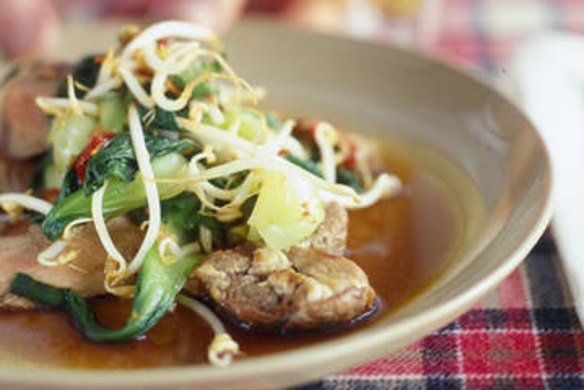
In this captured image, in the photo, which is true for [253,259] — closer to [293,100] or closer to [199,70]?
[199,70]

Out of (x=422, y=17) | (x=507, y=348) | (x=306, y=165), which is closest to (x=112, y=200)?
(x=306, y=165)

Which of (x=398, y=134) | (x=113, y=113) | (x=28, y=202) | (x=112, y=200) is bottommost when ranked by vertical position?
(x=398, y=134)

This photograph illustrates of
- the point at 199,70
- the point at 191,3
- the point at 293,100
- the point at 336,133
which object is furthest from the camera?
the point at 191,3

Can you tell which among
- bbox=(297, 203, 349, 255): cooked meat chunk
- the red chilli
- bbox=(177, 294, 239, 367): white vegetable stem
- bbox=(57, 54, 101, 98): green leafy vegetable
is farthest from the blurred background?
bbox=(177, 294, 239, 367): white vegetable stem

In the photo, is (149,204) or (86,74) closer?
(149,204)

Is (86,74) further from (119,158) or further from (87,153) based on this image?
(119,158)

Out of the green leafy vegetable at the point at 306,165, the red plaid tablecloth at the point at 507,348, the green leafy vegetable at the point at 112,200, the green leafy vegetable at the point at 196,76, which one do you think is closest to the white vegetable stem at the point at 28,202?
the green leafy vegetable at the point at 112,200

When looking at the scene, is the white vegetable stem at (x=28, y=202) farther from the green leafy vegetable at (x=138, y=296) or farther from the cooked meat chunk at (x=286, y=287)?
the cooked meat chunk at (x=286, y=287)

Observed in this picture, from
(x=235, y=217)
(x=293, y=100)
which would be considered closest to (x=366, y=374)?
(x=235, y=217)
